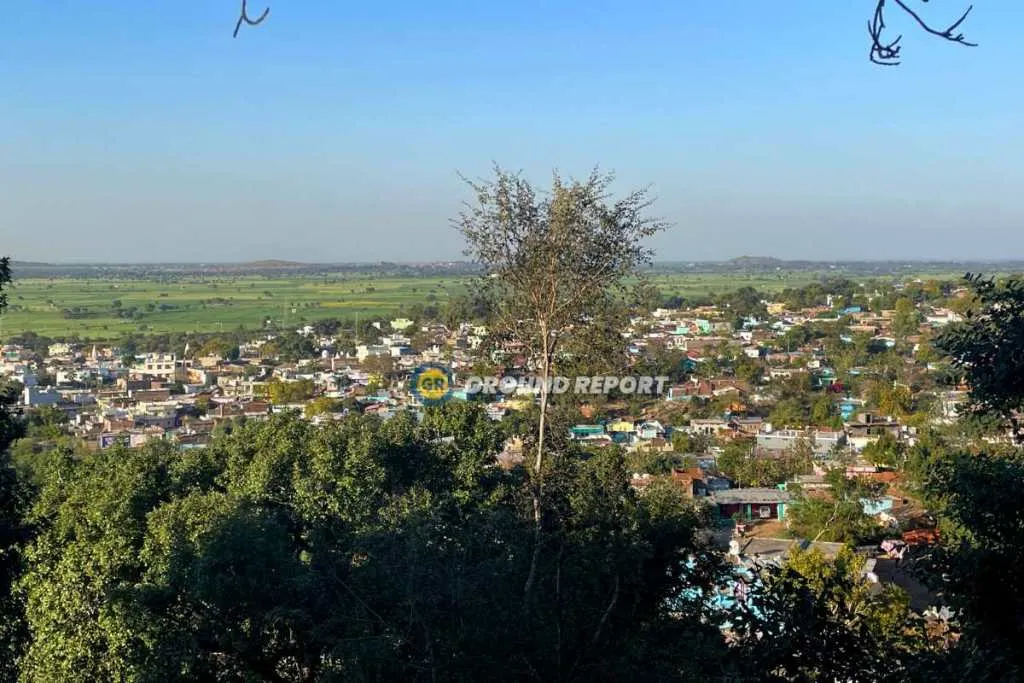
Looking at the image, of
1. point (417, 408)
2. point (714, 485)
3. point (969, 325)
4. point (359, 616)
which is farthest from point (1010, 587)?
point (417, 408)

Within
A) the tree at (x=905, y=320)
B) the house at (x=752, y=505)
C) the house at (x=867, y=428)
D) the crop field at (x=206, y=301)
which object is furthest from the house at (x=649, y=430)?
the tree at (x=905, y=320)

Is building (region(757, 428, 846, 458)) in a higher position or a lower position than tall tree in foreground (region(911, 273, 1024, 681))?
lower

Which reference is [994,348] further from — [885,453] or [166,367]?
[166,367]

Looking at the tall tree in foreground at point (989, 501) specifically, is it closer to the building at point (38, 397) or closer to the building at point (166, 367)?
the building at point (38, 397)

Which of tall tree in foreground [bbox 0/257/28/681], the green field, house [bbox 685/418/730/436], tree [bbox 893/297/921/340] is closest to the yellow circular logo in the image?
house [bbox 685/418/730/436]

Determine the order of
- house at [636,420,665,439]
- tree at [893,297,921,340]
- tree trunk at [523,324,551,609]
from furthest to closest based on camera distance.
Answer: tree at [893,297,921,340]
house at [636,420,665,439]
tree trunk at [523,324,551,609]

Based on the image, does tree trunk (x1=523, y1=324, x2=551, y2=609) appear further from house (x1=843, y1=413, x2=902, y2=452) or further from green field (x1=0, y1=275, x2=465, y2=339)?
green field (x1=0, y1=275, x2=465, y2=339)

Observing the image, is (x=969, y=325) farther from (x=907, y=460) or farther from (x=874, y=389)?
(x=874, y=389)
